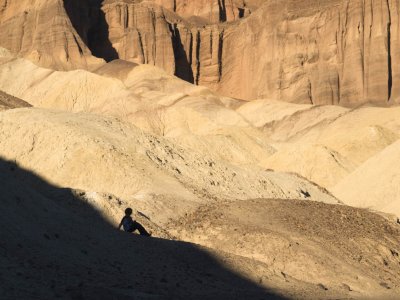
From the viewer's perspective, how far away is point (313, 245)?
82.7 ft

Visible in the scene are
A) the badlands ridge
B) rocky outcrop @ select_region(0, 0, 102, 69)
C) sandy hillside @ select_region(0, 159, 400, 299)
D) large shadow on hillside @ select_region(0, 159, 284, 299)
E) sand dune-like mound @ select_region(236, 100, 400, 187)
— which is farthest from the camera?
rocky outcrop @ select_region(0, 0, 102, 69)

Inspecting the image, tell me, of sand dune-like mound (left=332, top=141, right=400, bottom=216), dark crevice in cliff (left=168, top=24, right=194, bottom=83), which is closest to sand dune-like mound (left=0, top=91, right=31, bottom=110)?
sand dune-like mound (left=332, top=141, right=400, bottom=216)

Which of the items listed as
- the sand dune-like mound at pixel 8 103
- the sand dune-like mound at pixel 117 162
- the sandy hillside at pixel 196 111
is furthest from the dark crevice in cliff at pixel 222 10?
the sand dune-like mound at pixel 117 162

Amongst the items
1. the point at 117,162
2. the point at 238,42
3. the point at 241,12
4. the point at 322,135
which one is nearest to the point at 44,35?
the point at 238,42

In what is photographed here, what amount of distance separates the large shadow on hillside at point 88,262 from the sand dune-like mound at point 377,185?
63.7 feet

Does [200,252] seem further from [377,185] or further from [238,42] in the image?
[238,42]

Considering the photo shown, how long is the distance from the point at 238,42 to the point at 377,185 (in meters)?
74.9

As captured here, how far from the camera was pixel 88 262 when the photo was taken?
57.3ft

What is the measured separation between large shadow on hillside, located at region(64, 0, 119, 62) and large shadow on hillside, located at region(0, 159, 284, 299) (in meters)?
95.2

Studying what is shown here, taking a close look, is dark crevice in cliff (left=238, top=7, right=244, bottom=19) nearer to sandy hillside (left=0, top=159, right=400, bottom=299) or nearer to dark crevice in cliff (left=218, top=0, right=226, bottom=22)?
dark crevice in cliff (left=218, top=0, right=226, bottom=22)

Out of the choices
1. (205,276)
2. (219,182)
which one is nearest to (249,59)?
(219,182)

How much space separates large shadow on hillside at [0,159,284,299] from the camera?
15.5 meters

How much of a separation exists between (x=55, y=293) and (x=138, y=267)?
3400 mm

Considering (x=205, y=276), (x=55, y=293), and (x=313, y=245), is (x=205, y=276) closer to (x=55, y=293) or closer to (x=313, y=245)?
(x=55, y=293)
